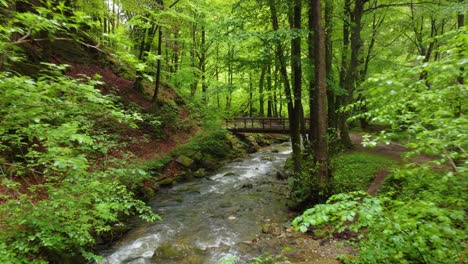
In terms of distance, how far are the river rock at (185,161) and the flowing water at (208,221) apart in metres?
Result: 1.34

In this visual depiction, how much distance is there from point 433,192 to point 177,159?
11753 millimetres

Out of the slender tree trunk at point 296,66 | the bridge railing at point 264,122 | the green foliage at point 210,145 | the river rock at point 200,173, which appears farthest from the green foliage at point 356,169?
the green foliage at point 210,145

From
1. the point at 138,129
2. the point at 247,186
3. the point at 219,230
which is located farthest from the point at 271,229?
the point at 138,129

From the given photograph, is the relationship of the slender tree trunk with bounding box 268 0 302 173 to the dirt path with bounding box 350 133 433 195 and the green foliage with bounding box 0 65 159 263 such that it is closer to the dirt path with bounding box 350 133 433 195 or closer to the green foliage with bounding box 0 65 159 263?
the dirt path with bounding box 350 133 433 195

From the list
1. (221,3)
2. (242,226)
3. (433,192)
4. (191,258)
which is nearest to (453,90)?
(433,192)

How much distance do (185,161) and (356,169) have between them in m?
8.21

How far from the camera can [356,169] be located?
9.82m

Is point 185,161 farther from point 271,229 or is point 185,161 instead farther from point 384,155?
point 384,155

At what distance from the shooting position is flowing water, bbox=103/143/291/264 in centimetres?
648

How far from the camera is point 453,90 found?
2789mm

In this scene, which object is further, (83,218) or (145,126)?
(145,126)

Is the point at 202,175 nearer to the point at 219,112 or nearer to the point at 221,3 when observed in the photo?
the point at 219,112

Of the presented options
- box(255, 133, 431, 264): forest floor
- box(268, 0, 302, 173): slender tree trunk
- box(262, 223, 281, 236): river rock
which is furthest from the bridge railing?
box(262, 223, 281, 236): river rock

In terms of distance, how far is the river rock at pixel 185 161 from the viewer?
1378cm
